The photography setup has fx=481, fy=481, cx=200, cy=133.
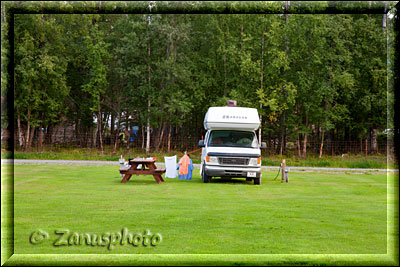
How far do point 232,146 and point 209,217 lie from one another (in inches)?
398

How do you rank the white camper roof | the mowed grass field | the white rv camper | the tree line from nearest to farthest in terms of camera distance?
the mowed grass field, the white rv camper, the white camper roof, the tree line

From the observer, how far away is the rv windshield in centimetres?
1995

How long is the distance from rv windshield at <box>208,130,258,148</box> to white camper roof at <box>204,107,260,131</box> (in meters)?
→ 0.25

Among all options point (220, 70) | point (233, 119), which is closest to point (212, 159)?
point (233, 119)

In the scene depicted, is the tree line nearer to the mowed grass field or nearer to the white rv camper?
the white rv camper

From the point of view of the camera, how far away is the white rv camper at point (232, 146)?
1886cm

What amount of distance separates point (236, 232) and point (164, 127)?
34963 mm

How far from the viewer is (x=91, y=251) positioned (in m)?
6.02

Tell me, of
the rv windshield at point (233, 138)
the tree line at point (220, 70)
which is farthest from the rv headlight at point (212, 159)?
the tree line at point (220, 70)

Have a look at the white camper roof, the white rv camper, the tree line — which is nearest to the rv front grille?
the white rv camper

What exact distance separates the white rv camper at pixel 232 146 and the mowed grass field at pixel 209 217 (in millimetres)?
2207

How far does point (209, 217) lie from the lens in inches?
386

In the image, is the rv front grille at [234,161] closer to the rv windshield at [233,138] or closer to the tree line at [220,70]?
the rv windshield at [233,138]

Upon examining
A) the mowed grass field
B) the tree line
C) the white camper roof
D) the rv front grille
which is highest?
the tree line
